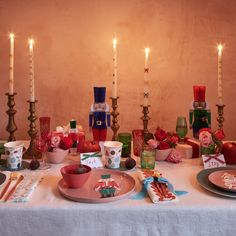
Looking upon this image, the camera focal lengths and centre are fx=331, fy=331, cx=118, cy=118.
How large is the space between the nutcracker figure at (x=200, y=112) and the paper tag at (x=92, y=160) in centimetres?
50

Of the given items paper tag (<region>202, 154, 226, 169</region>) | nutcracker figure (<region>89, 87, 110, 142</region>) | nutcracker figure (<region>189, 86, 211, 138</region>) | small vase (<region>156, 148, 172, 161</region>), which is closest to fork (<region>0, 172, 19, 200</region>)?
nutcracker figure (<region>89, 87, 110, 142</region>)

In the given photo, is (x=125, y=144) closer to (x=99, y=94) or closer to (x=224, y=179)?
(x=99, y=94)

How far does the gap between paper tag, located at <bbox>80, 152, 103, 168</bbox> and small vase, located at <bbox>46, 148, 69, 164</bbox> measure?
9 centimetres

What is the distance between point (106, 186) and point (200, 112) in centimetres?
65

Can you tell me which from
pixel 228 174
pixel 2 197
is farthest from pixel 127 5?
pixel 2 197

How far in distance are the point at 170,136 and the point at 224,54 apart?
2.68ft

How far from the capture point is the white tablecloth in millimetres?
899

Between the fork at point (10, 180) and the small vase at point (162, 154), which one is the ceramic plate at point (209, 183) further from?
the fork at point (10, 180)

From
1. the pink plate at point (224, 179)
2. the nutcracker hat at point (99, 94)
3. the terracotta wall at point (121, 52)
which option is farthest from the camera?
the terracotta wall at point (121, 52)

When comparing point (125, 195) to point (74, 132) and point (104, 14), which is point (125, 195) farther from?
point (104, 14)

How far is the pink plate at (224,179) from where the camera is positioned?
100cm

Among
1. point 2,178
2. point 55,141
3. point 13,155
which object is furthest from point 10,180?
point 55,141

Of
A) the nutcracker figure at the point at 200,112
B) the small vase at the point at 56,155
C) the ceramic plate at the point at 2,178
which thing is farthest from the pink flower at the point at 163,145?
the ceramic plate at the point at 2,178

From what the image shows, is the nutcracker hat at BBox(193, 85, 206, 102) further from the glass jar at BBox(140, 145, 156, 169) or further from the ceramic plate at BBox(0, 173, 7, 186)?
the ceramic plate at BBox(0, 173, 7, 186)
